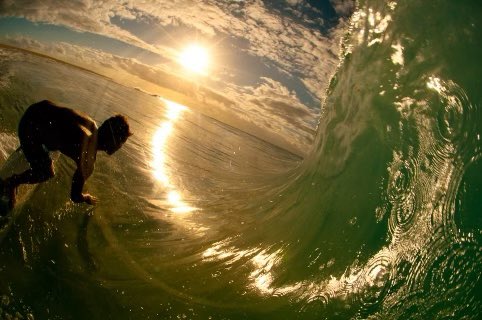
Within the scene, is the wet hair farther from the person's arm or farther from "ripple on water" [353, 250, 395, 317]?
"ripple on water" [353, 250, 395, 317]

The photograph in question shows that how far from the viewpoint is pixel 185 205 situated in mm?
5559

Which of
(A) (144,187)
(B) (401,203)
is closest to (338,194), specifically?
(B) (401,203)

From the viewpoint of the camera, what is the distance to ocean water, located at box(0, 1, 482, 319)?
263 cm

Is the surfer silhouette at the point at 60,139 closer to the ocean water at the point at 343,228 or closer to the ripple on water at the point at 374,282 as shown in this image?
the ocean water at the point at 343,228

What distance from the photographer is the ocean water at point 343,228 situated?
263cm

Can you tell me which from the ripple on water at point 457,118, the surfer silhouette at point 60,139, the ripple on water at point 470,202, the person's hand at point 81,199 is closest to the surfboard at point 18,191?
the surfer silhouette at point 60,139

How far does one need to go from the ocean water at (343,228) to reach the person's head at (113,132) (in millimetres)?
1086

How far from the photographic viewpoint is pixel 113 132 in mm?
3281

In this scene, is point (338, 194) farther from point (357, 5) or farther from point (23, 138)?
point (23, 138)

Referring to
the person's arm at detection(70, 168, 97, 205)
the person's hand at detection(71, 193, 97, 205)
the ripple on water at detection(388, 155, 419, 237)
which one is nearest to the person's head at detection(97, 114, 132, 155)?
the person's arm at detection(70, 168, 97, 205)

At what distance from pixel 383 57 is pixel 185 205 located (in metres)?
3.77

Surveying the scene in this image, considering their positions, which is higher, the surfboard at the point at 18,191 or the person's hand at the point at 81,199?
the person's hand at the point at 81,199

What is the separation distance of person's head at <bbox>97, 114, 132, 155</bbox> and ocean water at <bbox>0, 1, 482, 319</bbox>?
1.09m

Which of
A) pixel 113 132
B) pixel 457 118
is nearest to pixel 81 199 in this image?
pixel 113 132
